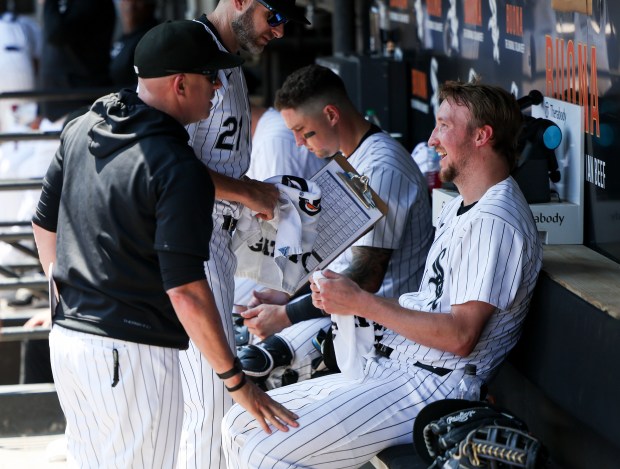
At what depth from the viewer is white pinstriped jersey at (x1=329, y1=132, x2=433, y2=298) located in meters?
3.35

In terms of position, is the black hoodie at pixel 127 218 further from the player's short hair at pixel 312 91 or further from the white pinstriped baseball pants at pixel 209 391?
the player's short hair at pixel 312 91

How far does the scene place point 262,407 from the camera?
8.22ft

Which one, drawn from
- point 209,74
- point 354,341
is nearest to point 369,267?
point 354,341

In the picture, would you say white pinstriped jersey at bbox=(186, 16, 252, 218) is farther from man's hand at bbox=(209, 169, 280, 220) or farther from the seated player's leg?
the seated player's leg

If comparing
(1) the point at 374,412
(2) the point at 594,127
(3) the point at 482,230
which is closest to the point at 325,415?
(1) the point at 374,412

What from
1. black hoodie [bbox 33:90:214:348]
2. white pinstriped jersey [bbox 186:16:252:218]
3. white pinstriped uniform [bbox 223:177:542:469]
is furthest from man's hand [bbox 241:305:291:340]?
black hoodie [bbox 33:90:214:348]

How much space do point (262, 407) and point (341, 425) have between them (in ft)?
0.82

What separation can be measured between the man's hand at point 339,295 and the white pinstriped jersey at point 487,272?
0.59 ft

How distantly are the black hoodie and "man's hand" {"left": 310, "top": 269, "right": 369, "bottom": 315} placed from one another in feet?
1.36

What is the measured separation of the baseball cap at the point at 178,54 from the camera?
96.4 inches

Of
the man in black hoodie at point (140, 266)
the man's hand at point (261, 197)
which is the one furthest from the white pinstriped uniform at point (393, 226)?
the man in black hoodie at point (140, 266)

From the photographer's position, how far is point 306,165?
14.4ft

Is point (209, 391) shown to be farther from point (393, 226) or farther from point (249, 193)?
point (393, 226)

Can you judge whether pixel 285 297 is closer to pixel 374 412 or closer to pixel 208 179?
pixel 374 412
